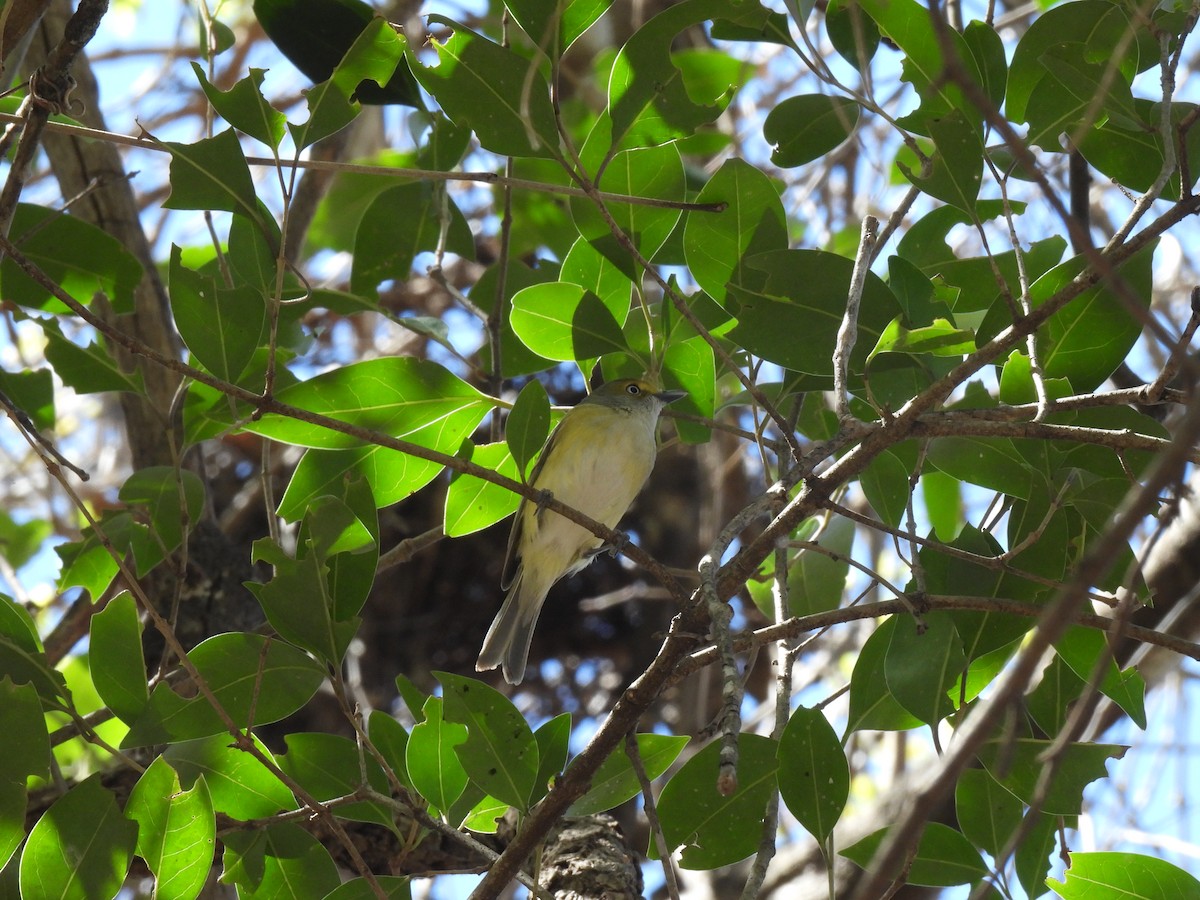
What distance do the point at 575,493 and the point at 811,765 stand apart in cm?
208

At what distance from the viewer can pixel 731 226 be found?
2.08m

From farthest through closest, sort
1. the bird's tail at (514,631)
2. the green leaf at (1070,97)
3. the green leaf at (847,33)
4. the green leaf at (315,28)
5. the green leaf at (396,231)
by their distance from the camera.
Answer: the bird's tail at (514,631) < the green leaf at (396,231) < the green leaf at (315,28) < the green leaf at (847,33) < the green leaf at (1070,97)

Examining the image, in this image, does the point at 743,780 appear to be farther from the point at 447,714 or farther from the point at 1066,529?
the point at 1066,529

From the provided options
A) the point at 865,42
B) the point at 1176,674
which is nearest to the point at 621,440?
the point at 865,42

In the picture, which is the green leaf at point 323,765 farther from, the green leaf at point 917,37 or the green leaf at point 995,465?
the green leaf at point 917,37

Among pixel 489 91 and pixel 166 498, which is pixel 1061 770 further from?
pixel 166 498

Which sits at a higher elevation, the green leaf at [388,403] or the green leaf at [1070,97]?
the green leaf at [1070,97]

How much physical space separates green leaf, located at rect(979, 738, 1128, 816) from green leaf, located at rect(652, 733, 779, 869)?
0.38m

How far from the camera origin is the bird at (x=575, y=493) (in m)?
3.63

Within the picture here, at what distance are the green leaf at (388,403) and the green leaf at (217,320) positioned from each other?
110 mm

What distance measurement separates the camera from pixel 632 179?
7.09 feet

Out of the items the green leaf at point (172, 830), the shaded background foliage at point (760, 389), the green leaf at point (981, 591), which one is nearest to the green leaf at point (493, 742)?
the shaded background foliage at point (760, 389)

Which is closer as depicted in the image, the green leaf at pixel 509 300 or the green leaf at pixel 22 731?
the green leaf at pixel 22 731

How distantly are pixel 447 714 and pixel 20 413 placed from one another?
993 mm
